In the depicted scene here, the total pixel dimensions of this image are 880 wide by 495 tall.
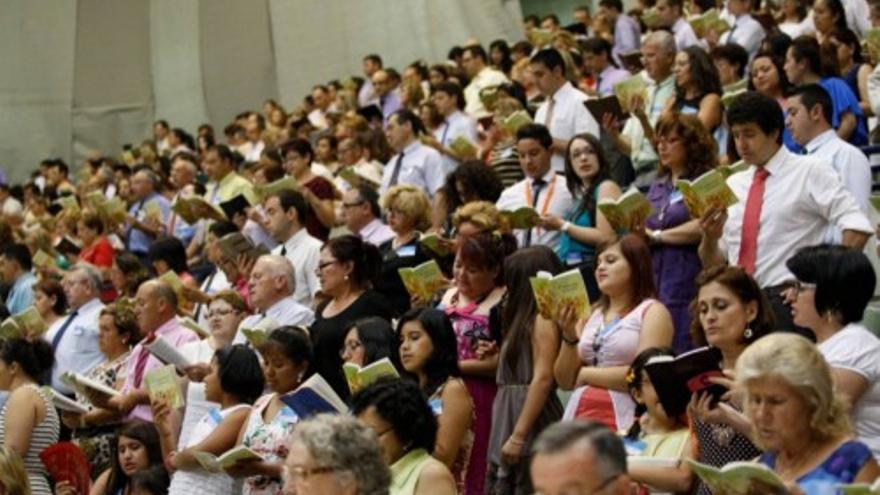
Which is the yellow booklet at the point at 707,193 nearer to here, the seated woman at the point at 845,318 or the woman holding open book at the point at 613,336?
the woman holding open book at the point at 613,336

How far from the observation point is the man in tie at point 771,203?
793 centimetres

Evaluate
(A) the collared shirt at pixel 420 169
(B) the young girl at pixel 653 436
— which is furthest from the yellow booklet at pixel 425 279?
(A) the collared shirt at pixel 420 169

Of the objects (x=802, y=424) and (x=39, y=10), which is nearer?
(x=802, y=424)

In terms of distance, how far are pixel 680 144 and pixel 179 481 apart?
114 inches

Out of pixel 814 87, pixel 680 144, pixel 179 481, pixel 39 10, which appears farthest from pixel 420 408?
pixel 39 10

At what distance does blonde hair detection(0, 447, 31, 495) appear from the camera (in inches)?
295

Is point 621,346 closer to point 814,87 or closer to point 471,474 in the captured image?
point 471,474

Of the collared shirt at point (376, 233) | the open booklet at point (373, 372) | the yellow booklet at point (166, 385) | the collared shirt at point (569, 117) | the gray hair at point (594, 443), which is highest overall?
the collared shirt at point (569, 117)

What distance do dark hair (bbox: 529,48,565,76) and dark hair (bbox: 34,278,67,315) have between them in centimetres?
352

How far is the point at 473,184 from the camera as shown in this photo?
10781mm

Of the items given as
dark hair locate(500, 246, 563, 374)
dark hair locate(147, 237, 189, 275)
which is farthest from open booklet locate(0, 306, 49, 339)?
dark hair locate(500, 246, 563, 374)

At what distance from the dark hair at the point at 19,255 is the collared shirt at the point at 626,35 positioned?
7220 mm

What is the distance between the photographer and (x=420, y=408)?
6422mm

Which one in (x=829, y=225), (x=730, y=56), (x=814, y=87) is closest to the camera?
(x=829, y=225)
